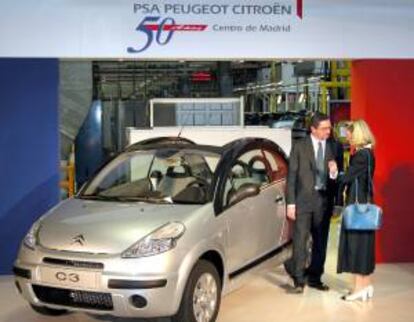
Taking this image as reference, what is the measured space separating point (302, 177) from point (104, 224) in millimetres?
2043

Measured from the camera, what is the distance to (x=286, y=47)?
7105 millimetres

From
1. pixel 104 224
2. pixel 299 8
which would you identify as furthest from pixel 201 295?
pixel 299 8

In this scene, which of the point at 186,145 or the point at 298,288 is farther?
the point at 298,288

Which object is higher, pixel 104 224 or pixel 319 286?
pixel 104 224

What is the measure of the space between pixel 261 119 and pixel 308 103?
1.52m

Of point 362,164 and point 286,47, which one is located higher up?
point 286,47

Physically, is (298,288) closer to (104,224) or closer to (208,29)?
(104,224)

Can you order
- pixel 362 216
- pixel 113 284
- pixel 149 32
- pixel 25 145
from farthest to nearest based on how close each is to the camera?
pixel 25 145
pixel 149 32
pixel 362 216
pixel 113 284

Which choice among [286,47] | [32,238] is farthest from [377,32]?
[32,238]

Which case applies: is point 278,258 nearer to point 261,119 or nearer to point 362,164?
point 362,164

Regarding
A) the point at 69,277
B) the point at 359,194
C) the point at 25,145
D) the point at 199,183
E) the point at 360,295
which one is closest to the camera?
the point at 69,277

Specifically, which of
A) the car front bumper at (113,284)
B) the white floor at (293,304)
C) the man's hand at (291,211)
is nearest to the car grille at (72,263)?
the car front bumper at (113,284)

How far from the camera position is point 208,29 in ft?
22.9

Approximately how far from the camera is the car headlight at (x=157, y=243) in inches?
185
